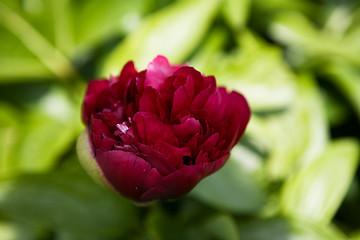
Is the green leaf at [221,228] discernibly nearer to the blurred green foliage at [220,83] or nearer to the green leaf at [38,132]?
the blurred green foliage at [220,83]

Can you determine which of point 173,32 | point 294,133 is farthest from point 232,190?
point 173,32

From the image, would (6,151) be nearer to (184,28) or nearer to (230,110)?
(184,28)

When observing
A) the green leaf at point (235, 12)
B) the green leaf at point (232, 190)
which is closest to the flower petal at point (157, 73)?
the green leaf at point (232, 190)

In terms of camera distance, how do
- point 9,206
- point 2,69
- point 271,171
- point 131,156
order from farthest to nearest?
point 2,69
point 271,171
point 9,206
point 131,156

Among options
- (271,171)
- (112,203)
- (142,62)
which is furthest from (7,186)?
(271,171)

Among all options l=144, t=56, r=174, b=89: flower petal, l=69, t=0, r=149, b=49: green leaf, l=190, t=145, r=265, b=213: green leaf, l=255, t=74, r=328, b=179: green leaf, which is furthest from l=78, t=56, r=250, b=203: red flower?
l=69, t=0, r=149, b=49: green leaf

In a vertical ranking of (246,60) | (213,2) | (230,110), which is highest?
(213,2)

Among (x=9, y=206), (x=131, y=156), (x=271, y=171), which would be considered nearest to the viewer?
(x=131, y=156)
